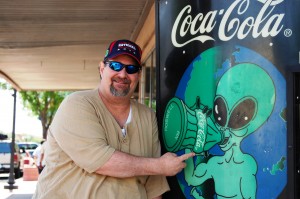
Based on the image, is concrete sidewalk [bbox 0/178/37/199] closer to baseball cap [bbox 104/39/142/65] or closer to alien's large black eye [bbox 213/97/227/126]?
baseball cap [bbox 104/39/142/65]

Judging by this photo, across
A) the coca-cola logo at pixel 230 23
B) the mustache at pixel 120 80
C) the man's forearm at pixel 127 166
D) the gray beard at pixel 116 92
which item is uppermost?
the coca-cola logo at pixel 230 23

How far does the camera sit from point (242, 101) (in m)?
2.72

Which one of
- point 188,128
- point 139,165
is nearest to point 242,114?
point 188,128

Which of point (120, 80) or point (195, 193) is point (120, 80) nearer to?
point (120, 80)

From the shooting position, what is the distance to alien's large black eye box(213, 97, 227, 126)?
2.78m

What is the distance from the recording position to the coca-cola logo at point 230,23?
268cm

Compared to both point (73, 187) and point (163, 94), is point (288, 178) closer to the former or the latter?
point (163, 94)

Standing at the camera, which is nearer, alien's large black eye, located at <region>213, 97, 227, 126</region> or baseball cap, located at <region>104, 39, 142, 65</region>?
alien's large black eye, located at <region>213, 97, 227, 126</region>

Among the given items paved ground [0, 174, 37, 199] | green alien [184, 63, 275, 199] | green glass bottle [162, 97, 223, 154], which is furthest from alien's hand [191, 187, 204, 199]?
paved ground [0, 174, 37, 199]

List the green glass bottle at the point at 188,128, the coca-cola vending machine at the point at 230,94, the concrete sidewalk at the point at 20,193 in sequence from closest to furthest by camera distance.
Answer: the coca-cola vending machine at the point at 230,94, the green glass bottle at the point at 188,128, the concrete sidewalk at the point at 20,193

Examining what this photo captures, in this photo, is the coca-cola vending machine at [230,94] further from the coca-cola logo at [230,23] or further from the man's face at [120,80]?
the man's face at [120,80]

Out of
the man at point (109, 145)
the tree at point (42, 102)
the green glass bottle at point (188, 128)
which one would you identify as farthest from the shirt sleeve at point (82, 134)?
the tree at point (42, 102)

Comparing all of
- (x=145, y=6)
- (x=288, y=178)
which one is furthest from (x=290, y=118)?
(x=145, y=6)

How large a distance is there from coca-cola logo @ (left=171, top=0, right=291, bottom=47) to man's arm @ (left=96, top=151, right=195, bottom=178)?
714mm
